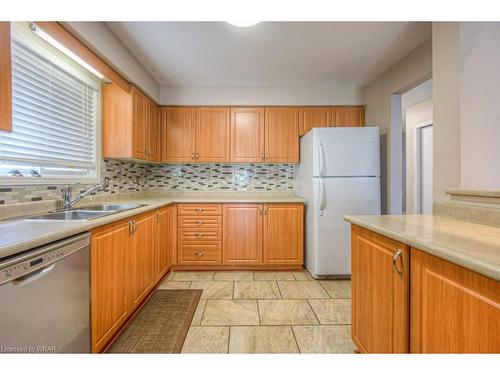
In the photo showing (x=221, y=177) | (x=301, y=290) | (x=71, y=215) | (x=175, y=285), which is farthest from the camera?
(x=221, y=177)

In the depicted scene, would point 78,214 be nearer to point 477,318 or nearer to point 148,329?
point 148,329

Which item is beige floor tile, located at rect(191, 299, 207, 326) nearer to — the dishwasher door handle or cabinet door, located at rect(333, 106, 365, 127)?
the dishwasher door handle

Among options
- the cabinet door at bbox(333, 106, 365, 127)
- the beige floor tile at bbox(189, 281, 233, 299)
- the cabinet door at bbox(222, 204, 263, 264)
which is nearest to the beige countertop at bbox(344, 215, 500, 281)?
the beige floor tile at bbox(189, 281, 233, 299)

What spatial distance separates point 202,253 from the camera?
316 cm

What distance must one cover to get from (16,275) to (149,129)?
95.7 inches

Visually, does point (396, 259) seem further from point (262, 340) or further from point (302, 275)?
point (302, 275)

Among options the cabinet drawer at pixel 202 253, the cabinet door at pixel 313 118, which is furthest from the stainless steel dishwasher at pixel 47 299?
the cabinet door at pixel 313 118

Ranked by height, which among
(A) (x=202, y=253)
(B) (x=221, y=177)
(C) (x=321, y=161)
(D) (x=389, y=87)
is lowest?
(A) (x=202, y=253)

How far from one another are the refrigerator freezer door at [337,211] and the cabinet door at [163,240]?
1688 mm

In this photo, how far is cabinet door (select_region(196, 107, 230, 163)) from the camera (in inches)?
135

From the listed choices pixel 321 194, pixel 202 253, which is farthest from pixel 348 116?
pixel 202 253

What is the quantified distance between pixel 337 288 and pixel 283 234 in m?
0.85

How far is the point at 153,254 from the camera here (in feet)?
8.19
